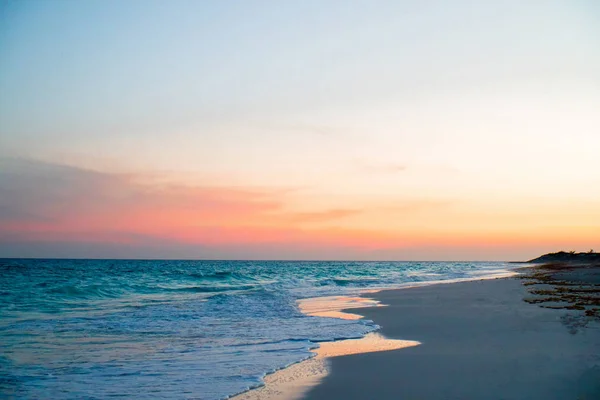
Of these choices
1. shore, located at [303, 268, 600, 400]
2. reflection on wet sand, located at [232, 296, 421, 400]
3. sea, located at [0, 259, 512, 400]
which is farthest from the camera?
sea, located at [0, 259, 512, 400]

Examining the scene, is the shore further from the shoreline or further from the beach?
the shoreline

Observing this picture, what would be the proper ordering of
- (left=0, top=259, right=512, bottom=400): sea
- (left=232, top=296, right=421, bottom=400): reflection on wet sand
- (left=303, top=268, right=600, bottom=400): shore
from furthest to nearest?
(left=0, top=259, right=512, bottom=400): sea, (left=232, top=296, right=421, bottom=400): reflection on wet sand, (left=303, top=268, right=600, bottom=400): shore

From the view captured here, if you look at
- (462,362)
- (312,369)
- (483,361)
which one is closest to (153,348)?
(312,369)

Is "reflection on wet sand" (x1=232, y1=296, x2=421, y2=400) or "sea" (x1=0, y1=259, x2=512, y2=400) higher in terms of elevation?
"reflection on wet sand" (x1=232, y1=296, x2=421, y2=400)

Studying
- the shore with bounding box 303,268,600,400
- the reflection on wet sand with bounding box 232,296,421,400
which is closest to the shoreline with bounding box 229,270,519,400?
the reflection on wet sand with bounding box 232,296,421,400

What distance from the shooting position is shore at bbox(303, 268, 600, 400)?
6.54 metres

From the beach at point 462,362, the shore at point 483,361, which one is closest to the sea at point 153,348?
the beach at point 462,362

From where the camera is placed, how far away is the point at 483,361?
323 inches

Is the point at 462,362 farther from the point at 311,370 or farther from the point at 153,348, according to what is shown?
the point at 153,348

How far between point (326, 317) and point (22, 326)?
30.0 feet

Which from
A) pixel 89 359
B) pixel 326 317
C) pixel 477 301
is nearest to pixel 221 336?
pixel 89 359

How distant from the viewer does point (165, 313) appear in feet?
57.7

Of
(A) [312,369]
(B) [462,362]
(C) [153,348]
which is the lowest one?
(C) [153,348]

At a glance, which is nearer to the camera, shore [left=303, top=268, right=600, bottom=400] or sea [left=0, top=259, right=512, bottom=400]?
shore [left=303, top=268, right=600, bottom=400]
